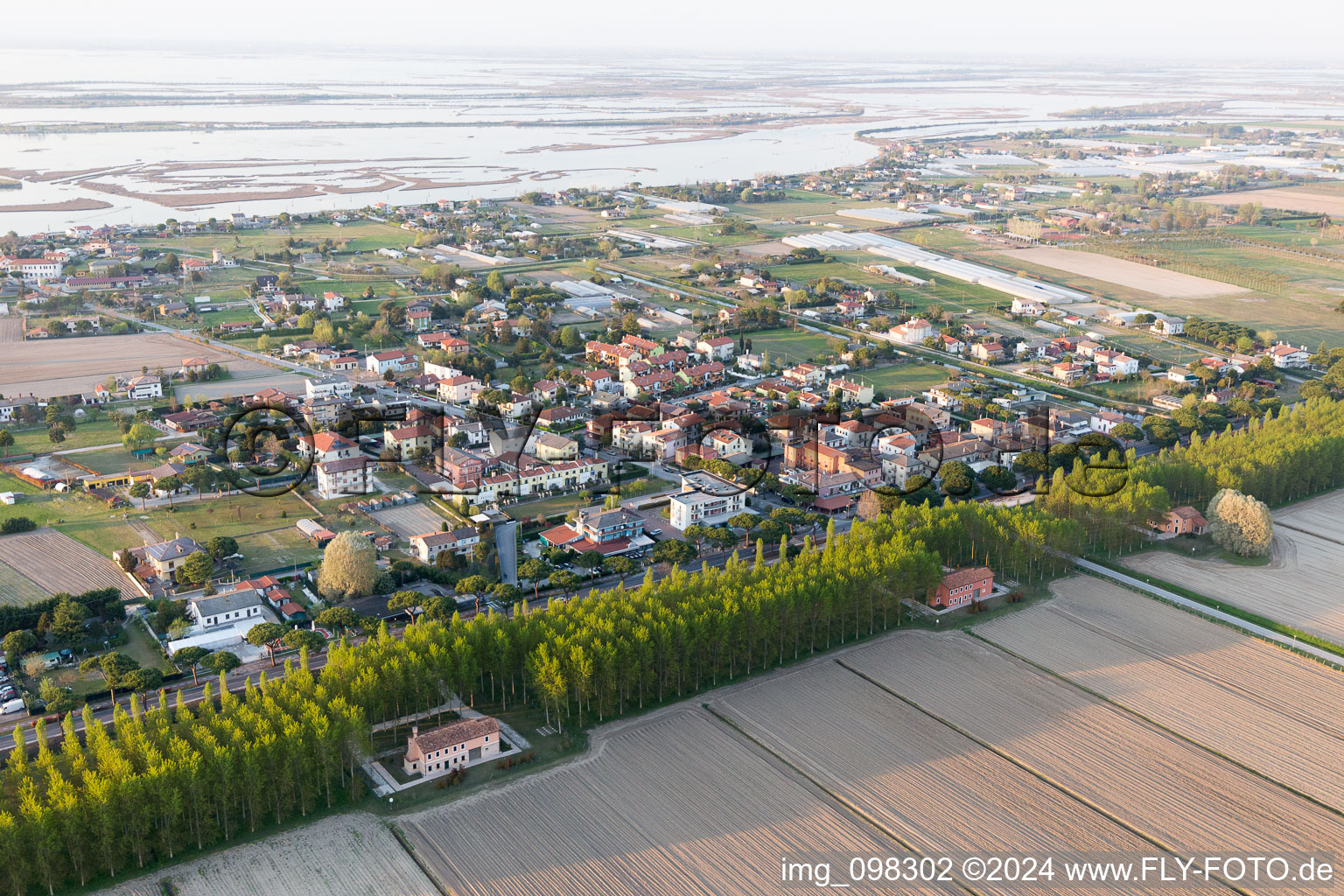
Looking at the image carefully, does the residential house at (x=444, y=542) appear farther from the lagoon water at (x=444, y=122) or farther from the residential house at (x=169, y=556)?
the lagoon water at (x=444, y=122)

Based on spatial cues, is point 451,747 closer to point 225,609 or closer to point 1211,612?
point 225,609

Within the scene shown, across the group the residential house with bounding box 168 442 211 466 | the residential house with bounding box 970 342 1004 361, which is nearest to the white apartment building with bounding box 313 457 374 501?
the residential house with bounding box 168 442 211 466

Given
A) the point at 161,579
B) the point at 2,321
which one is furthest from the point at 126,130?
the point at 161,579

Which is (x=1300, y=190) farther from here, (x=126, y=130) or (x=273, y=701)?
(x=126, y=130)

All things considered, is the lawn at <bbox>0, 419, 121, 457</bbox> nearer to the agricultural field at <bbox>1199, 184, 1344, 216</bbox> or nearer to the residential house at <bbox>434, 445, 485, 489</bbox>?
the residential house at <bbox>434, 445, 485, 489</bbox>

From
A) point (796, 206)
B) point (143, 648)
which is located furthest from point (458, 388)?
point (796, 206)

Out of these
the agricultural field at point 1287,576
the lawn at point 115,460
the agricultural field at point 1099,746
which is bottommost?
the agricultural field at point 1287,576

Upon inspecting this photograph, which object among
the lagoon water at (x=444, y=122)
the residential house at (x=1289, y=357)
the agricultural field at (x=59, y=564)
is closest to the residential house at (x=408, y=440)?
the agricultural field at (x=59, y=564)
